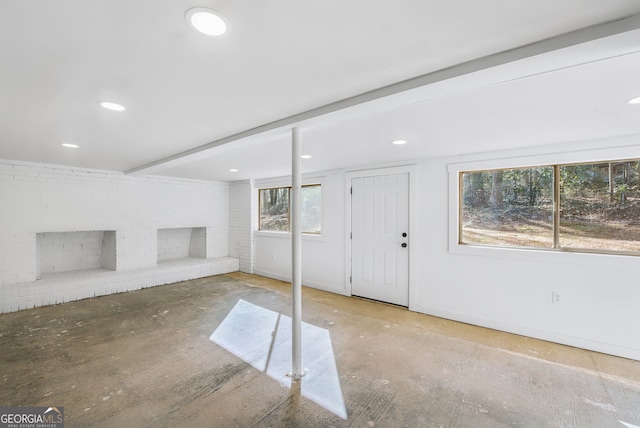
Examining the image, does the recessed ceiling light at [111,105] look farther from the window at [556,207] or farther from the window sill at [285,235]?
the window at [556,207]

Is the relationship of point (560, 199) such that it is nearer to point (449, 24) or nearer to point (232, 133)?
point (449, 24)

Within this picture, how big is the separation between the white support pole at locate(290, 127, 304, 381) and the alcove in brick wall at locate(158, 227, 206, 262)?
4.73 metres

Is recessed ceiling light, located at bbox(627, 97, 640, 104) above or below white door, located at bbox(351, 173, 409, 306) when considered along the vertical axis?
above

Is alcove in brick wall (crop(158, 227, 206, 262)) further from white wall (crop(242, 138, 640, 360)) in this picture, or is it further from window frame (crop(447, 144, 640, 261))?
window frame (crop(447, 144, 640, 261))

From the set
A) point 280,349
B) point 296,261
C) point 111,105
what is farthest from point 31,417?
point 111,105

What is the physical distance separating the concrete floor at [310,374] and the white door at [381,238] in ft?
2.01

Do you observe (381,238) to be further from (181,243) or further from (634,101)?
(181,243)

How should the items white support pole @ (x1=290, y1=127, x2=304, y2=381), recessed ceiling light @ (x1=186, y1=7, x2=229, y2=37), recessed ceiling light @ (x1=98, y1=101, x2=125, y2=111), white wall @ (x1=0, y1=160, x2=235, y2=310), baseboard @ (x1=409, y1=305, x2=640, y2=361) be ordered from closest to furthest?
recessed ceiling light @ (x1=186, y1=7, x2=229, y2=37)
recessed ceiling light @ (x1=98, y1=101, x2=125, y2=111)
white support pole @ (x1=290, y1=127, x2=304, y2=381)
baseboard @ (x1=409, y1=305, x2=640, y2=361)
white wall @ (x1=0, y1=160, x2=235, y2=310)

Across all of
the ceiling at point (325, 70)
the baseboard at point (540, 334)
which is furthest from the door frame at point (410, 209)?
the ceiling at point (325, 70)

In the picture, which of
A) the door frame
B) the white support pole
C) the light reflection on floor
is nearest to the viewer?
the light reflection on floor

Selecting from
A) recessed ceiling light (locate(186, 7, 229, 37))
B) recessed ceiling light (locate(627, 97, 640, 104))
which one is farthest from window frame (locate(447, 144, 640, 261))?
recessed ceiling light (locate(186, 7, 229, 37))

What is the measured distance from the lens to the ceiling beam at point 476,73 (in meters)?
1.18

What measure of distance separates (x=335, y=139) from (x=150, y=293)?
13.8ft

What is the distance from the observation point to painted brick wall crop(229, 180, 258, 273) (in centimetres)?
641
